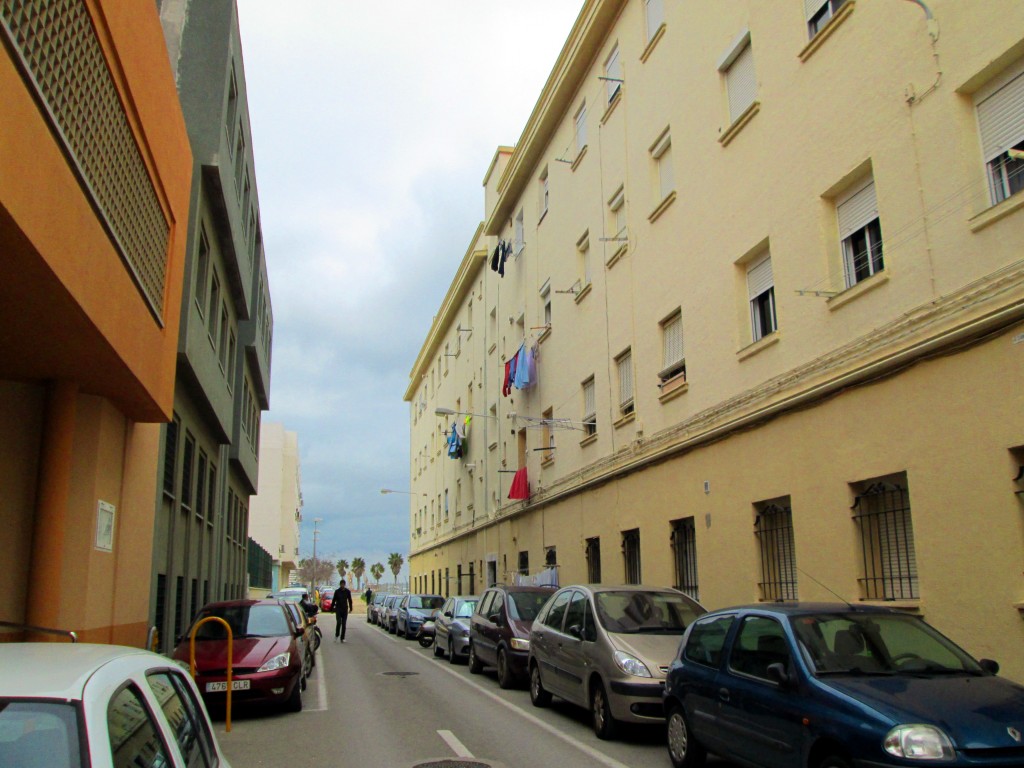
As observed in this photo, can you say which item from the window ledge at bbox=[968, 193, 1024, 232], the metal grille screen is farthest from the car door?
the metal grille screen

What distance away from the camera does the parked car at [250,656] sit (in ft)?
35.9

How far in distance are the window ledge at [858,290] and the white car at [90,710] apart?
8.83m

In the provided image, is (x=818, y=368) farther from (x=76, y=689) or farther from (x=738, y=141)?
(x=76, y=689)

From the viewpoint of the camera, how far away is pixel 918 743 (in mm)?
5277

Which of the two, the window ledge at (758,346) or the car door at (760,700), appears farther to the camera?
the window ledge at (758,346)

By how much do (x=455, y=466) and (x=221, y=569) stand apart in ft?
52.7

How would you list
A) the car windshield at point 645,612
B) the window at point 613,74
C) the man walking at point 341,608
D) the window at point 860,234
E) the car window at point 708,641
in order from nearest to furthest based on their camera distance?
1. the car window at point 708,641
2. the car windshield at point 645,612
3. the window at point 860,234
4. the window at point 613,74
5. the man walking at point 341,608

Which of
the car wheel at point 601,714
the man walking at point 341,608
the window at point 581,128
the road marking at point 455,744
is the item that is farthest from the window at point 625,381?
the man walking at point 341,608

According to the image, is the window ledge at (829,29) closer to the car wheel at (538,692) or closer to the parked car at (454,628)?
the car wheel at (538,692)

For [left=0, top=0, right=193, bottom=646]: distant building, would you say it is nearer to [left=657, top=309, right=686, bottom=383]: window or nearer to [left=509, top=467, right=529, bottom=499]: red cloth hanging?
[left=657, top=309, right=686, bottom=383]: window

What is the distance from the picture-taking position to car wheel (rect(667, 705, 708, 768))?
7.69 m

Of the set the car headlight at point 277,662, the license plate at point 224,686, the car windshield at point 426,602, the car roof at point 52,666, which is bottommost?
the license plate at point 224,686

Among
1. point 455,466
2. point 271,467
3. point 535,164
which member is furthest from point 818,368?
point 271,467

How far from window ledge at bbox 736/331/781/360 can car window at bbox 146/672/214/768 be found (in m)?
9.96
